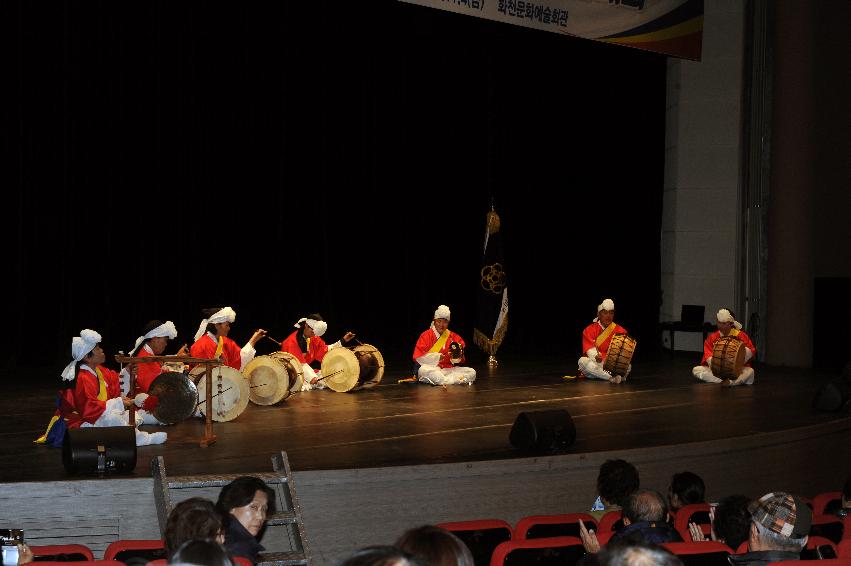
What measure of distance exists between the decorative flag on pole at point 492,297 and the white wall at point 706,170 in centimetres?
373

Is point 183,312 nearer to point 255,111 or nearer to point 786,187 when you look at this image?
point 255,111

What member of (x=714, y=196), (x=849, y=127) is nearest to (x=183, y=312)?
(x=714, y=196)

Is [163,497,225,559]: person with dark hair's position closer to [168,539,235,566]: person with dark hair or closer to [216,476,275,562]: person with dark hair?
[216,476,275,562]: person with dark hair

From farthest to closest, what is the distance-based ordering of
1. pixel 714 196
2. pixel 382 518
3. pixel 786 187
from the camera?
pixel 714 196
pixel 786 187
pixel 382 518

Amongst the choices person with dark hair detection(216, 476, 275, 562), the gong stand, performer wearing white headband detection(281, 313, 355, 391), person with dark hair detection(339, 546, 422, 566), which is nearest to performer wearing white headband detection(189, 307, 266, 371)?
performer wearing white headband detection(281, 313, 355, 391)

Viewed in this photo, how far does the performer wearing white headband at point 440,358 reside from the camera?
12.0 m

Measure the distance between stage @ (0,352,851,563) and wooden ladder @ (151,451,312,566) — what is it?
0.13m

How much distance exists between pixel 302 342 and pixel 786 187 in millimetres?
7187

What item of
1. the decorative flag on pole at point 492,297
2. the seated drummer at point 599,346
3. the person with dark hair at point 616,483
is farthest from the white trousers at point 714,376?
the person with dark hair at point 616,483

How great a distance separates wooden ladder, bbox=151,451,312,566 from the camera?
6430 millimetres

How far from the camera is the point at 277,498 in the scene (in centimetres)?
696

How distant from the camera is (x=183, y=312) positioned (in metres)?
13.1

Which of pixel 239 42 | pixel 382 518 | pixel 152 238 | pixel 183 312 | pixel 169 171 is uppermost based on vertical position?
pixel 239 42

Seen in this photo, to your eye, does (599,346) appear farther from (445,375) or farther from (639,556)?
(639,556)
